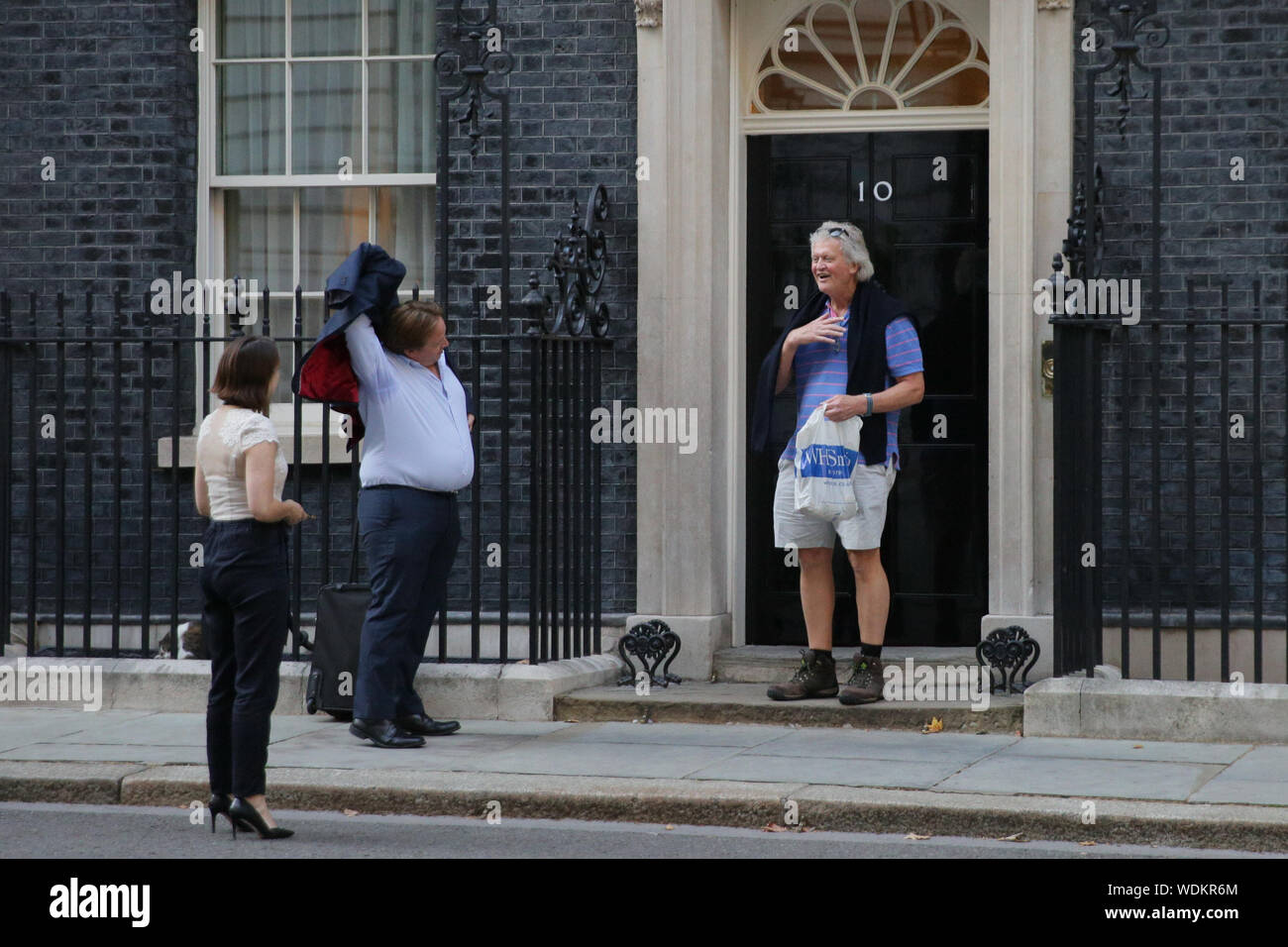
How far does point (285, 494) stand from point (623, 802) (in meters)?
4.01

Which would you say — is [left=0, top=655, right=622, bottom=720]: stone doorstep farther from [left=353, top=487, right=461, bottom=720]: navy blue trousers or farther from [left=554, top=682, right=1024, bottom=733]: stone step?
[left=353, top=487, right=461, bottom=720]: navy blue trousers

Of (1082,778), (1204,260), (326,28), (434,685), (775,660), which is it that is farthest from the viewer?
(326,28)

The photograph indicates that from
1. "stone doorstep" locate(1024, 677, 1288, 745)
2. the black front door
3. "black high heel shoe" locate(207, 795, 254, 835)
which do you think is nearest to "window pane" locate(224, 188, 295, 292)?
the black front door

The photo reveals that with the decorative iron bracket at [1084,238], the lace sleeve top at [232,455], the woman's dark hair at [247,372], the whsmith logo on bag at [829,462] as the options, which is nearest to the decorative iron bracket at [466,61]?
the whsmith logo on bag at [829,462]

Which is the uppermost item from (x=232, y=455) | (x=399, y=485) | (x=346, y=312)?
(x=346, y=312)

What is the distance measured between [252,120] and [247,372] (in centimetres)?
464

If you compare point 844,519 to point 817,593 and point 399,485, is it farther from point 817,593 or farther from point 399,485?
point 399,485

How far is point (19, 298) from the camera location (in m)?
10.2

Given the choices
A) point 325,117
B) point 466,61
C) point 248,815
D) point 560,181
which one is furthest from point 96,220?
point 248,815

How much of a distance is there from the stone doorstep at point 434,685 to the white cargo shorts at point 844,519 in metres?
1.22

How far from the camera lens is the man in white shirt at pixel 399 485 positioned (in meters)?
7.61

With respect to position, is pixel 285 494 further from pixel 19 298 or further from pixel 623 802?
pixel 623 802

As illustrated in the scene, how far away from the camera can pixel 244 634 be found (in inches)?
238

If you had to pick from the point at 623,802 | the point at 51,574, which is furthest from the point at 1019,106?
the point at 51,574
